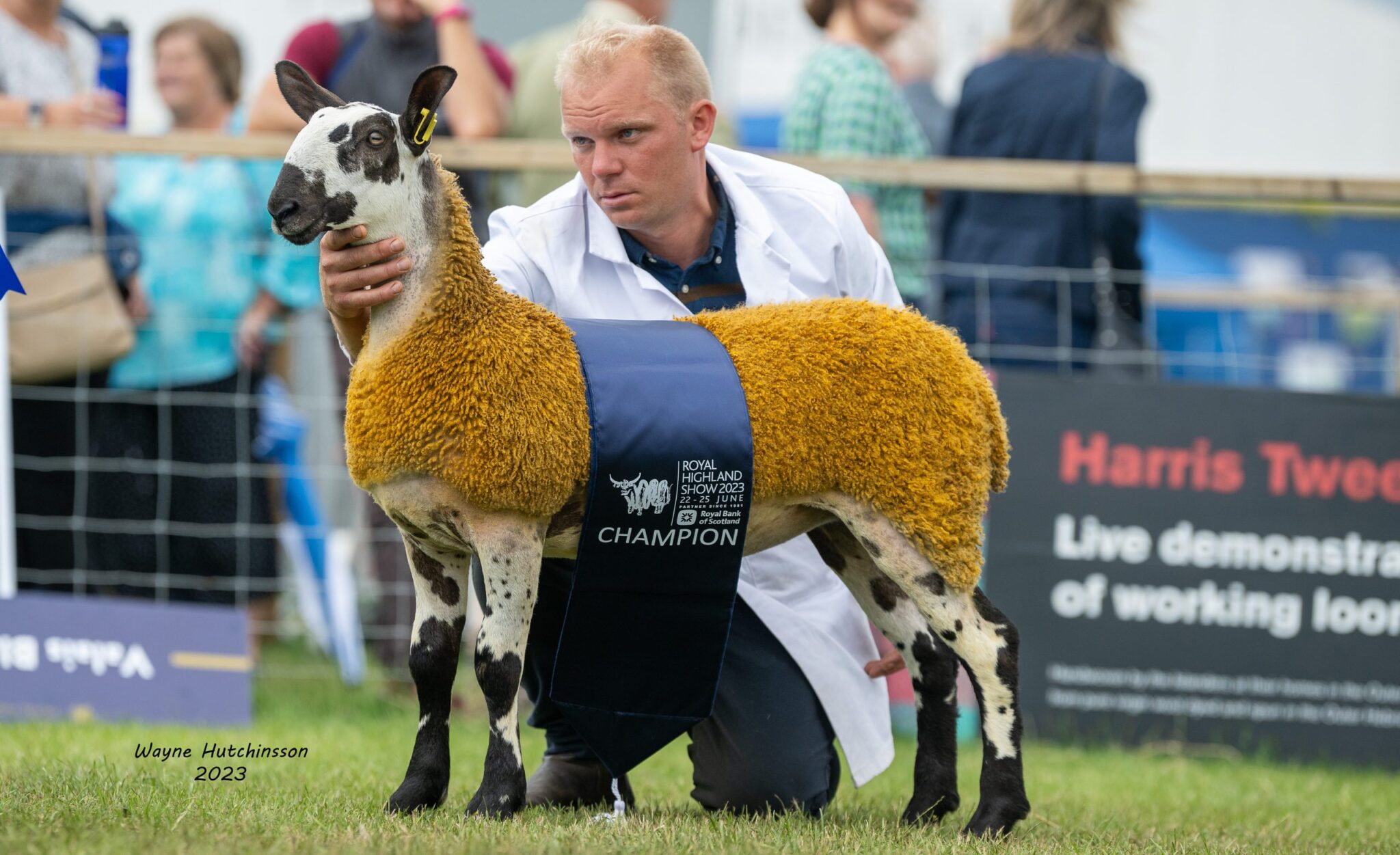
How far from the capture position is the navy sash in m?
3.37

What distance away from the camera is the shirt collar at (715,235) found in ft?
13.4

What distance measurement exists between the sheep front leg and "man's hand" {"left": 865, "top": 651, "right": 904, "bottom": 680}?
113cm

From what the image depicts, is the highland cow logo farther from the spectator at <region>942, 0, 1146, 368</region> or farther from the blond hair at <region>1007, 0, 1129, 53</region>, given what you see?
the blond hair at <region>1007, 0, 1129, 53</region>

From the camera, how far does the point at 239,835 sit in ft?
9.93

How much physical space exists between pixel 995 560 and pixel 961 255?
1307 mm

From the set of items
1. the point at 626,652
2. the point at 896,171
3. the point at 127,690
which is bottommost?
the point at 127,690

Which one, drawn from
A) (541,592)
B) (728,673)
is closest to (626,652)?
(541,592)

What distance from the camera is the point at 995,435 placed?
375 cm

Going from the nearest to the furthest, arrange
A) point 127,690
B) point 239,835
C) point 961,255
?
point 239,835 → point 127,690 → point 961,255

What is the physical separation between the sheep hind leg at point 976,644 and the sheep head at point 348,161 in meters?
1.25

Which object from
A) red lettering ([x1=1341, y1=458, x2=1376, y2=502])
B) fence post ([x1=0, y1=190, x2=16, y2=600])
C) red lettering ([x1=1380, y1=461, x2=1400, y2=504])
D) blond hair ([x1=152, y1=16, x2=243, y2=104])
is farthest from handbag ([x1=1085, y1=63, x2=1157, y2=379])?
fence post ([x1=0, y1=190, x2=16, y2=600])

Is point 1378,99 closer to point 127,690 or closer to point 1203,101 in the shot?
point 1203,101

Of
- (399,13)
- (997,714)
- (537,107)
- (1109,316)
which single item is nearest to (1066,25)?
(1109,316)

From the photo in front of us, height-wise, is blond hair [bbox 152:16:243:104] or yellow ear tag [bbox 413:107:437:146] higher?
blond hair [bbox 152:16:243:104]
